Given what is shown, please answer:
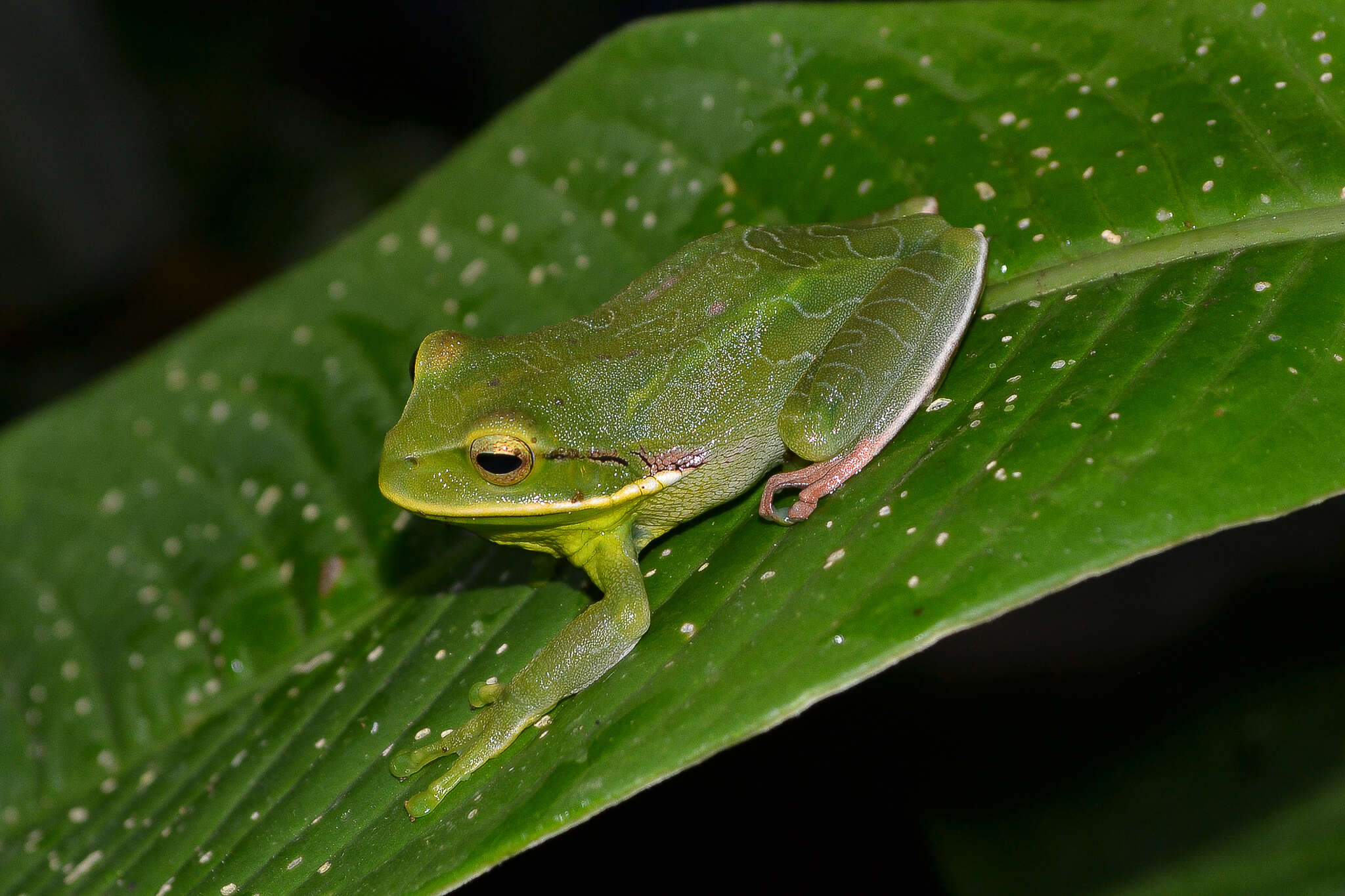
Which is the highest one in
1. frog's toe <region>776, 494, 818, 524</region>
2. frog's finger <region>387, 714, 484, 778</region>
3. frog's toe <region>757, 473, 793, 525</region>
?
frog's toe <region>776, 494, 818, 524</region>

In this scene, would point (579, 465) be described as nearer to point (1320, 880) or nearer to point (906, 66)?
point (906, 66)

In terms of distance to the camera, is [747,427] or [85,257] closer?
[747,427]

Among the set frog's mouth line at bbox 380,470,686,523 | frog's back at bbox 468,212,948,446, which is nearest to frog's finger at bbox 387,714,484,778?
frog's mouth line at bbox 380,470,686,523

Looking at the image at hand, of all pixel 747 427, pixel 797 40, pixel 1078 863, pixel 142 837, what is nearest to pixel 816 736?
pixel 1078 863

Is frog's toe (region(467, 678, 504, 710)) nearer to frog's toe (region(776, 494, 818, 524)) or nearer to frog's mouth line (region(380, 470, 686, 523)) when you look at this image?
frog's mouth line (region(380, 470, 686, 523))

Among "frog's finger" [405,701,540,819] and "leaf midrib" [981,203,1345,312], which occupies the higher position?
"leaf midrib" [981,203,1345,312]

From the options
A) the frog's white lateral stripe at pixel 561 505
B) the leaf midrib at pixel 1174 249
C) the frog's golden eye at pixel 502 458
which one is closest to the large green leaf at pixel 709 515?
the leaf midrib at pixel 1174 249
